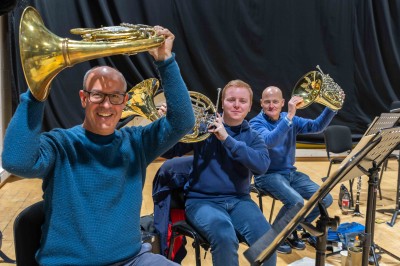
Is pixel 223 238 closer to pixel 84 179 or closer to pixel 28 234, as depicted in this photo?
pixel 84 179

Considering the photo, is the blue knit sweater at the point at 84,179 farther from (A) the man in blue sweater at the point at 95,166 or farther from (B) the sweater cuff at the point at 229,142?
(B) the sweater cuff at the point at 229,142

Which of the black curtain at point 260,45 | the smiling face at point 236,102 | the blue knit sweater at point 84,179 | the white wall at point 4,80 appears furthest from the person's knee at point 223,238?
the black curtain at point 260,45

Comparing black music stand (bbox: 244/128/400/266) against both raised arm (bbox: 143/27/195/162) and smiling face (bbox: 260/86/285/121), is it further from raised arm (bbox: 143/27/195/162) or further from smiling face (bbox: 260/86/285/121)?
smiling face (bbox: 260/86/285/121)

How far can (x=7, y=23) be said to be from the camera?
18.8 ft

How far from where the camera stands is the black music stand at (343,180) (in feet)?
4.42

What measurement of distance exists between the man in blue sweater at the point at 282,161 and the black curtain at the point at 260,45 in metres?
3.50

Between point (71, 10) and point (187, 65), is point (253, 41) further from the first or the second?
point (71, 10)

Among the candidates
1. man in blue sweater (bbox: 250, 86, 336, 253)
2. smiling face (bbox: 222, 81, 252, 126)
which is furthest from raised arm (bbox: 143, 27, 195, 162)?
man in blue sweater (bbox: 250, 86, 336, 253)

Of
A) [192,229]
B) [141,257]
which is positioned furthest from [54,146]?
[192,229]

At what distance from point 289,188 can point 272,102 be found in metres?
0.74

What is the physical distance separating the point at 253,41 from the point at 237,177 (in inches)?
196

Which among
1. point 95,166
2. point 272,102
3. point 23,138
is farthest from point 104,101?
point 272,102

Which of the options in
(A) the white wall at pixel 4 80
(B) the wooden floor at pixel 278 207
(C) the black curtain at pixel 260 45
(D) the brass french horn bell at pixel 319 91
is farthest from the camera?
(C) the black curtain at pixel 260 45

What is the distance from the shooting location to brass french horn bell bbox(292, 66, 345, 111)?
13.4 ft
